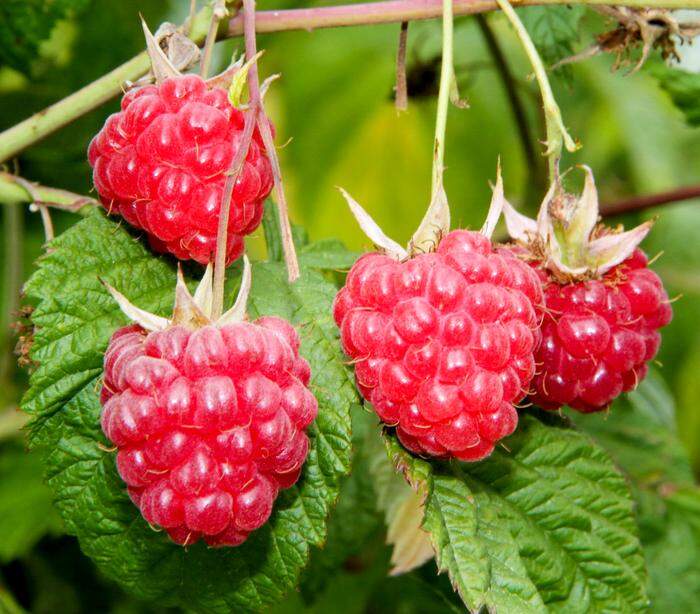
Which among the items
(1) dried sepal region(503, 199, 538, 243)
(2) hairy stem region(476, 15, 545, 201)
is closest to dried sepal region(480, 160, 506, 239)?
(1) dried sepal region(503, 199, 538, 243)

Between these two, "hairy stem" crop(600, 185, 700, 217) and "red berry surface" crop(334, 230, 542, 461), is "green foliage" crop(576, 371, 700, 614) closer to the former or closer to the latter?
"hairy stem" crop(600, 185, 700, 217)

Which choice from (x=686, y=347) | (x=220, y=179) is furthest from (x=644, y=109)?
(x=220, y=179)

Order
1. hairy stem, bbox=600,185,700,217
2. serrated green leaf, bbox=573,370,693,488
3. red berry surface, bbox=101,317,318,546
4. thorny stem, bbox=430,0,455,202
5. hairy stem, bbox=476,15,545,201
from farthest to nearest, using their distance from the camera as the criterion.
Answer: hairy stem, bbox=476,15,545,201, serrated green leaf, bbox=573,370,693,488, hairy stem, bbox=600,185,700,217, thorny stem, bbox=430,0,455,202, red berry surface, bbox=101,317,318,546

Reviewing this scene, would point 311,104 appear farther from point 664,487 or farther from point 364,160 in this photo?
point 664,487

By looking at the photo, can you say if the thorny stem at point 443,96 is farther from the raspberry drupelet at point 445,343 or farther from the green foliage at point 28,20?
the green foliage at point 28,20

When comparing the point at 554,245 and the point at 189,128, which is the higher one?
the point at 189,128

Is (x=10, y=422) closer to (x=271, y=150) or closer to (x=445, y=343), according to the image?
(x=271, y=150)
